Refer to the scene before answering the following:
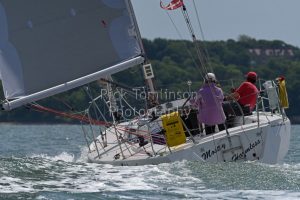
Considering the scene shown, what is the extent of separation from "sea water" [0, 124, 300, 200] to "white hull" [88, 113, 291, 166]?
0.25 meters

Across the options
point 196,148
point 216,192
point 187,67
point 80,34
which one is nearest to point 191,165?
point 196,148

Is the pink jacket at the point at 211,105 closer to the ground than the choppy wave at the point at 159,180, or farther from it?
farther from it

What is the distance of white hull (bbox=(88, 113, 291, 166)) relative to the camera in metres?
17.5

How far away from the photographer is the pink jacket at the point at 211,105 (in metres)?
18.1

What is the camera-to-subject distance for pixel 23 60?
61.5 feet

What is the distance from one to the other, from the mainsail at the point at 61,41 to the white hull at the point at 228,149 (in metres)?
1.43

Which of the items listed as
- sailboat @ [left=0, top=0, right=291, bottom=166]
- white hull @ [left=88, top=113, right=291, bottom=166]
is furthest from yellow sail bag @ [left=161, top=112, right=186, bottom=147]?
sailboat @ [left=0, top=0, right=291, bottom=166]

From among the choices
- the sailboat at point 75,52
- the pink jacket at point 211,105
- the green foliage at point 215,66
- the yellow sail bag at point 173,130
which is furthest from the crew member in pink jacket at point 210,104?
the green foliage at point 215,66

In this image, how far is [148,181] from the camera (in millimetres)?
15953

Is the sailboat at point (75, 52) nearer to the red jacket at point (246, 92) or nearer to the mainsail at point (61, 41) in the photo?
the mainsail at point (61, 41)

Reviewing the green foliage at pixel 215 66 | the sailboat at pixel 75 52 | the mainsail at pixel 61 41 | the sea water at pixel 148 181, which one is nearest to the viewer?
the sea water at pixel 148 181

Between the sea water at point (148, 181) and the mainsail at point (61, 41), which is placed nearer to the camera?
the sea water at point (148, 181)

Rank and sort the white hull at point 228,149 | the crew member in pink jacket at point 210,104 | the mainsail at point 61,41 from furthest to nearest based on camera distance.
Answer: the mainsail at point 61,41 < the crew member in pink jacket at point 210,104 < the white hull at point 228,149

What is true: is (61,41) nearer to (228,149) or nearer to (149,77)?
(149,77)
